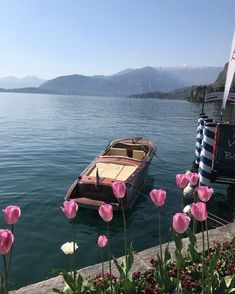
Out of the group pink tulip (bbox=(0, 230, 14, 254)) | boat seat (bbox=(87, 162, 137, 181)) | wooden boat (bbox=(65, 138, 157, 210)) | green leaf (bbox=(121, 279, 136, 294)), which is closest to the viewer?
pink tulip (bbox=(0, 230, 14, 254))

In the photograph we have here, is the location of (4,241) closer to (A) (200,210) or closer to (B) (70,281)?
(B) (70,281)

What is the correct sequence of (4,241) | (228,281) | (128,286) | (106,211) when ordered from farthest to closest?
1. (228,281)
2. (128,286)
3. (106,211)
4. (4,241)

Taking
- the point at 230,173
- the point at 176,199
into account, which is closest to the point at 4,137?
the point at 176,199

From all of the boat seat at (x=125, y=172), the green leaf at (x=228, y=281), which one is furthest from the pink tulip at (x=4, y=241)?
A: the boat seat at (x=125, y=172)

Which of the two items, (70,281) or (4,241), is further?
(70,281)

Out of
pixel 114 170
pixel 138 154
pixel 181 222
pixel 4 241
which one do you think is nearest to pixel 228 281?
pixel 181 222

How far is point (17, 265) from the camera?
8328 millimetres

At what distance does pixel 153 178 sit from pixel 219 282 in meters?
12.7

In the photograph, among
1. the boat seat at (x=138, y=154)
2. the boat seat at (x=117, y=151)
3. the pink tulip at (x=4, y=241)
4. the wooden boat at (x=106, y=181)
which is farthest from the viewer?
the boat seat at (x=117, y=151)

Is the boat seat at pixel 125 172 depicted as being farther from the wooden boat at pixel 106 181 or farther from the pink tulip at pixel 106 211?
the pink tulip at pixel 106 211

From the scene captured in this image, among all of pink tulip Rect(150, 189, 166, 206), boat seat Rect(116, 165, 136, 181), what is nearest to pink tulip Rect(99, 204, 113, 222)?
pink tulip Rect(150, 189, 166, 206)

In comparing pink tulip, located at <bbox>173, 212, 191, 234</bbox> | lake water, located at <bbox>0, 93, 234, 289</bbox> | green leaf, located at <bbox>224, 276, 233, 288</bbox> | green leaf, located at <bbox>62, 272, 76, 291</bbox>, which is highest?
pink tulip, located at <bbox>173, 212, 191, 234</bbox>

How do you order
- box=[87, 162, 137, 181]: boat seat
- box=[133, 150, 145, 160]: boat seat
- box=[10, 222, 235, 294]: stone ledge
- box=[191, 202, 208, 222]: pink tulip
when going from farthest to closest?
box=[133, 150, 145, 160]: boat seat < box=[87, 162, 137, 181]: boat seat < box=[10, 222, 235, 294]: stone ledge < box=[191, 202, 208, 222]: pink tulip

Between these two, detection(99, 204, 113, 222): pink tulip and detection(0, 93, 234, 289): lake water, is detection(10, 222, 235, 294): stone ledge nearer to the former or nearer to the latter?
detection(99, 204, 113, 222): pink tulip
